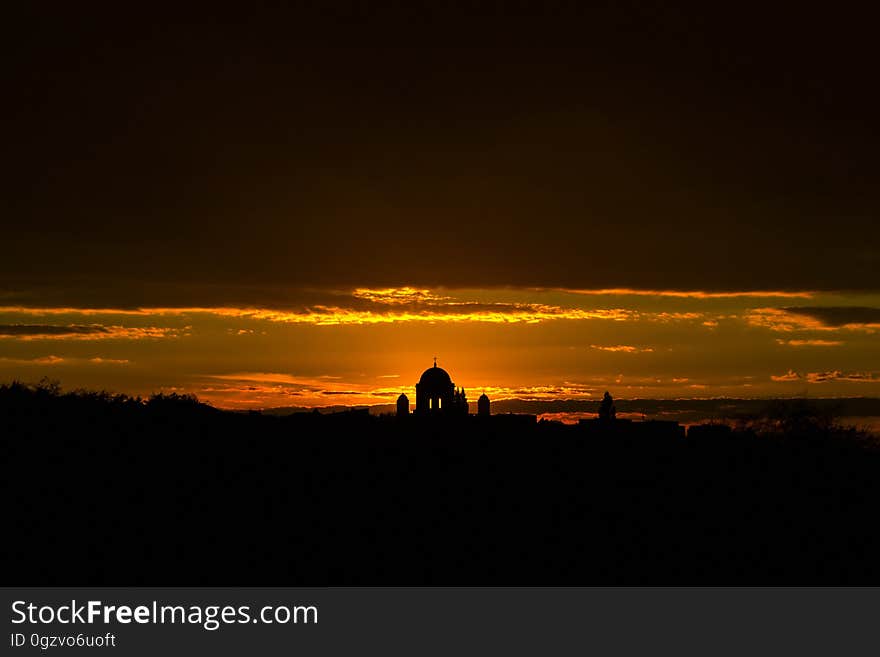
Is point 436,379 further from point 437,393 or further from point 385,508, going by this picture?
point 385,508

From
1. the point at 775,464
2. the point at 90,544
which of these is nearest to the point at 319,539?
the point at 90,544

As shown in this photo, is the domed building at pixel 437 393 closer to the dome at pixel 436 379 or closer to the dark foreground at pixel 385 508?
the dome at pixel 436 379

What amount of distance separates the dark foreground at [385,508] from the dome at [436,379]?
247ft

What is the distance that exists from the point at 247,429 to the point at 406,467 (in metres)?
9.44

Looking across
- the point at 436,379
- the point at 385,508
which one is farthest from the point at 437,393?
the point at 385,508

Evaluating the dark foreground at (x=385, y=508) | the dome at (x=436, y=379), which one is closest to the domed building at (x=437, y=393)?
the dome at (x=436, y=379)

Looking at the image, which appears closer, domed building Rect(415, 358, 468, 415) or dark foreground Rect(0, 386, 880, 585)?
dark foreground Rect(0, 386, 880, 585)

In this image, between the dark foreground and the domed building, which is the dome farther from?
the dark foreground

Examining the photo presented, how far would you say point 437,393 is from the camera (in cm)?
13862

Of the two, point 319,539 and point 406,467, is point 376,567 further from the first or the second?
point 406,467

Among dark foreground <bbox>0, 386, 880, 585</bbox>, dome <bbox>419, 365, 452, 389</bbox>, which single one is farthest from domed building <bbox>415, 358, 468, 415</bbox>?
dark foreground <bbox>0, 386, 880, 585</bbox>

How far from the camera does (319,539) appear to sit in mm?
40750

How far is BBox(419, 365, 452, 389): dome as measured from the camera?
13875 centimetres

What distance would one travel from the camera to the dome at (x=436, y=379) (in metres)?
139
